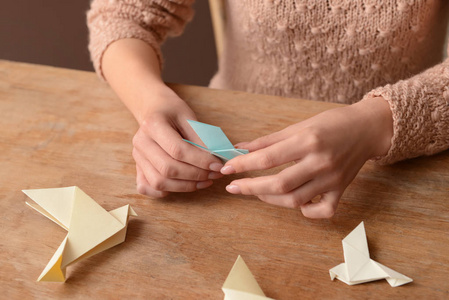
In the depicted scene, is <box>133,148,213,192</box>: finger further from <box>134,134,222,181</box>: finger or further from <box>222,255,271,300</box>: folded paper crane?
<box>222,255,271,300</box>: folded paper crane

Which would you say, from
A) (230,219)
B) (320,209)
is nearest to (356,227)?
(320,209)

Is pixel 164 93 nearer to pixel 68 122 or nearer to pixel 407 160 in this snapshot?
pixel 68 122

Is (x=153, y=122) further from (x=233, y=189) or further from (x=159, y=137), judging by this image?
(x=233, y=189)

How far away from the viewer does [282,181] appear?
0.55 m

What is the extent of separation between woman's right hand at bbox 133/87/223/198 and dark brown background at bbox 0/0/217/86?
1.14m

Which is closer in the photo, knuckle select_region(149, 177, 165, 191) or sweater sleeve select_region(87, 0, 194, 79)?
knuckle select_region(149, 177, 165, 191)

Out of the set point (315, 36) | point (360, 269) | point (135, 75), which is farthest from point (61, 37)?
point (360, 269)

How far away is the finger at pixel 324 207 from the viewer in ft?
1.82

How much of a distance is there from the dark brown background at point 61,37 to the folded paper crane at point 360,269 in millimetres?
1399

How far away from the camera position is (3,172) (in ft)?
2.18

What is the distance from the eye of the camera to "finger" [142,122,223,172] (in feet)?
1.95

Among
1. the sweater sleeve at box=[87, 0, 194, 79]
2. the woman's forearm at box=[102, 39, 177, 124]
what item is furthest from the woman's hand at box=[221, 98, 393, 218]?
the sweater sleeve at box=[87, 0, 194, 79]

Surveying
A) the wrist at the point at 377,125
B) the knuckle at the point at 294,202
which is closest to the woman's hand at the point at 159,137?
the knuckle at the point at 294,202

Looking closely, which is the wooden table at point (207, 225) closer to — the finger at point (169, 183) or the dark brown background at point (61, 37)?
the finger at point (169, 183)
